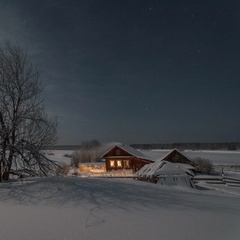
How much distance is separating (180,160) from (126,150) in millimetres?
9608

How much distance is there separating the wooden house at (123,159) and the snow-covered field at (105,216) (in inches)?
1534

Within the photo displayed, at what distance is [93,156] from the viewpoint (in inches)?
3059

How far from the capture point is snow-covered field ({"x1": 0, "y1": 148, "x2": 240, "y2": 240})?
662cm

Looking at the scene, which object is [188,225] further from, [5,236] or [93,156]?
[93,156]

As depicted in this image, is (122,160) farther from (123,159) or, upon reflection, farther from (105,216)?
(105,216)

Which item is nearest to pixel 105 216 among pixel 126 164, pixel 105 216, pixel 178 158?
pixel 105 216

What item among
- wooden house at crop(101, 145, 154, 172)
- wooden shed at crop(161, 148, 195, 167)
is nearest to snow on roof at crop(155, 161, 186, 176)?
wooden shed at crop(161, 148, 195, 167)

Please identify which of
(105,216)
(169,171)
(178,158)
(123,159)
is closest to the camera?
(105,216)

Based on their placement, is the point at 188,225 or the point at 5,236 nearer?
the point at 5,236

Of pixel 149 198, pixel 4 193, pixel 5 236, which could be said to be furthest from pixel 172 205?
pixel 4 193

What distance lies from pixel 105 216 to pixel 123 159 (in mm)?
42579

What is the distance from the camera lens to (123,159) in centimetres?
5003

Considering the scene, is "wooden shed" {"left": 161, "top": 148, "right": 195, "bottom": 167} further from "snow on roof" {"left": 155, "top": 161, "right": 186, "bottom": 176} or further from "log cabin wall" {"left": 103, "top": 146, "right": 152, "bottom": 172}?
"snow on roof" {"left": 155, "top": 161, "right": 186, "bottom": 176}

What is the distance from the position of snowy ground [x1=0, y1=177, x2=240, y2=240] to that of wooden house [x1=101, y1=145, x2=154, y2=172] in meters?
38.9
